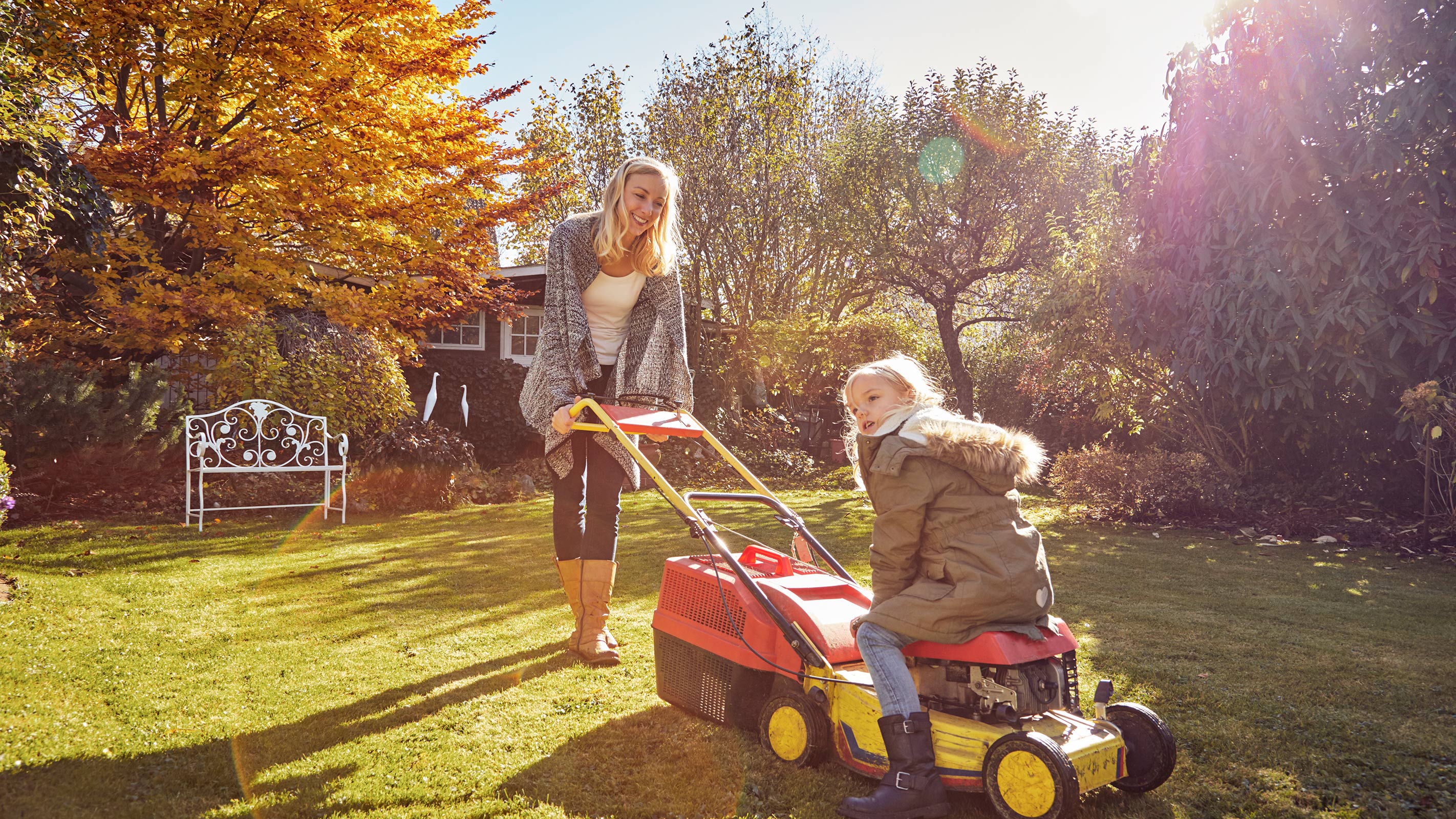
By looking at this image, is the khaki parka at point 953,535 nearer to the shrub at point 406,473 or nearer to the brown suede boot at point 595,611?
the brown suede boot at point 595,611

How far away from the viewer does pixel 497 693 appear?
3455 millimetres

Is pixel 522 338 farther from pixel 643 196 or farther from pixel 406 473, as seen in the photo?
pixel 643 196

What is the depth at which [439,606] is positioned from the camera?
16.4 feet

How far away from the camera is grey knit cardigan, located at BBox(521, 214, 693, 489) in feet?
12.5

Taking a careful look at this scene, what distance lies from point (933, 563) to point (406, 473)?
788cm

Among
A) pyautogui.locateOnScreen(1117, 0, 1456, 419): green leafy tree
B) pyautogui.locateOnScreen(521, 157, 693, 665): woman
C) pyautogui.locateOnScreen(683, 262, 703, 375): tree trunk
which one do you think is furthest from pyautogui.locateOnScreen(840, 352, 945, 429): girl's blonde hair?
pyautogui.locateOnScreen(683, 262, 703, 375): tree trunk

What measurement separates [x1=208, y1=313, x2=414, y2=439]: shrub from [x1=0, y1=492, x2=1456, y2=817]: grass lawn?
321 centimetres

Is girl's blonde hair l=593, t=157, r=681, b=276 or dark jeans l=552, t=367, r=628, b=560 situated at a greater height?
girl's blonde hair l=593, t=157, r=681, b=276

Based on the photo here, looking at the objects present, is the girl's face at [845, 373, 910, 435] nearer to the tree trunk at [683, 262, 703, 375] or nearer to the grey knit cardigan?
the grey knit cardigan

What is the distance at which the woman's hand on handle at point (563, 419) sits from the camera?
11.5 ft

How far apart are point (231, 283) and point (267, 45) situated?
235 cm

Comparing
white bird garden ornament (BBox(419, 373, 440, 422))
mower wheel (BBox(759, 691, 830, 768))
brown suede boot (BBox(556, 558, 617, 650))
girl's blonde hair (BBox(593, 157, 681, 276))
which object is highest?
girl's blonde hair (BBox(593, 157, 681, 276))

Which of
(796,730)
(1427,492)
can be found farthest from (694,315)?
(796,730)

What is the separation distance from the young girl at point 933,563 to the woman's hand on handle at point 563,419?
135cm
